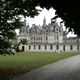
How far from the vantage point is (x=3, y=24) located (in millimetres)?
16406

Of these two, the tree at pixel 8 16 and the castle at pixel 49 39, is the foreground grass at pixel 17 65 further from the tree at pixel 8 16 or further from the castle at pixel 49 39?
the castle at pixel 49 39

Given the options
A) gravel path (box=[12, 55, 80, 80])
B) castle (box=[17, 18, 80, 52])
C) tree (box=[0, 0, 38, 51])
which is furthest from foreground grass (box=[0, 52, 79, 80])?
castle (box=[17, 18, 80, 52])

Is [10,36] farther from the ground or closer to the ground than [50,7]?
closer to the ground

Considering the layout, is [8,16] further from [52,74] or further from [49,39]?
[49,39]

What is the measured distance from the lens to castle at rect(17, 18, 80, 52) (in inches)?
4128

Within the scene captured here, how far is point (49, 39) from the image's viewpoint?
109312mm

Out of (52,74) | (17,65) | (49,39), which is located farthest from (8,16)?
(49,39)

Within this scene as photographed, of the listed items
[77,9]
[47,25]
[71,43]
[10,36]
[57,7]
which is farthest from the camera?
[47,25]

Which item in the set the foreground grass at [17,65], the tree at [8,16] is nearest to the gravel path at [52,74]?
the foreground grass at [17,65]

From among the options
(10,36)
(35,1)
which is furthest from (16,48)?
(35,1)

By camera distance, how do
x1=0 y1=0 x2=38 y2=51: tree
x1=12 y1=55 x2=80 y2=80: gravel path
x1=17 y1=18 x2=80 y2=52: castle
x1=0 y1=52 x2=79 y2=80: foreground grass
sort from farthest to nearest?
x1=17 y1=18 x2=80 y2=52: castle → x1=0 y1=0 x2=38 y2=51: tree → x1=0 y1=52 x2=79 y2=80: foreground grass → x1=12 y1=55 x2=80 y2=80: gravel path

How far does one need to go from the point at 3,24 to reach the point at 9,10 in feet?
3.71

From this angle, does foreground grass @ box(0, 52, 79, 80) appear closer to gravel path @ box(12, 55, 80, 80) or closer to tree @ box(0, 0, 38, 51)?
gravel path @ box(12, 55, 80, 80)

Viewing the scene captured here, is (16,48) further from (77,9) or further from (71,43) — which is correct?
(71,43)
